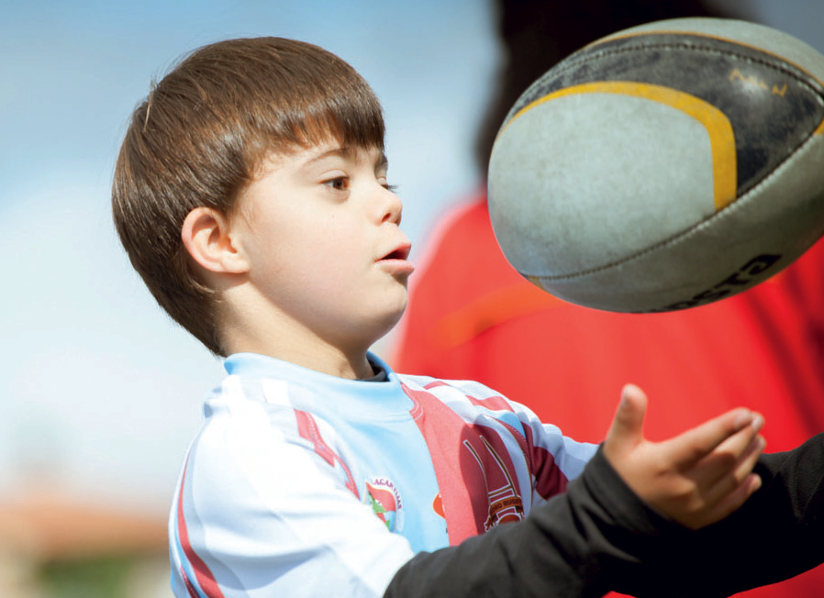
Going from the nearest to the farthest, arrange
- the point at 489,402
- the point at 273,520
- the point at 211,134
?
the point at 273,520
the point at 211,134
the point at 489,402

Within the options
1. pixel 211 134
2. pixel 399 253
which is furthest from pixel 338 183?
pixel 211 134

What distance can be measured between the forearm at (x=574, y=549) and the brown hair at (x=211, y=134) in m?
0.92

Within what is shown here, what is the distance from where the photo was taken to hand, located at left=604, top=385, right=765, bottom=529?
126cm

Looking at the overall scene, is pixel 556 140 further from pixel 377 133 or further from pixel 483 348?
pixel 483 348

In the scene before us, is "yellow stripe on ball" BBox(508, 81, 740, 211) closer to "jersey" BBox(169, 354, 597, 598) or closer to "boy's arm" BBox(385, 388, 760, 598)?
"boy's arm" BBox(385, 388, 760, 598)

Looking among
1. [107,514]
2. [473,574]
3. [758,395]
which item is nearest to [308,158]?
[473,574]

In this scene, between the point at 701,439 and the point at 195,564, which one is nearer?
the point at 701,439

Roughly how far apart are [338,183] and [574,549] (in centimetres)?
93

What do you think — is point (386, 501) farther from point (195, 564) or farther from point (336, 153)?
point (336, 153)

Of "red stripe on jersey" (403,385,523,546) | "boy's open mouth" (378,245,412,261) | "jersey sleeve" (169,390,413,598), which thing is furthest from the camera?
"boy's open mouth" (378,245,412,261)

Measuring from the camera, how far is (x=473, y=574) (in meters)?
1.34

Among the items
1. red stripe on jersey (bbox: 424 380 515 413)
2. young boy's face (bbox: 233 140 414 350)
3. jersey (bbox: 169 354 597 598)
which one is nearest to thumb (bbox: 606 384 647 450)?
jersey (bbox: 169 354 597 598)

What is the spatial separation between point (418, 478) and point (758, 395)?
128 centimetres

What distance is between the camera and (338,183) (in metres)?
1.94
